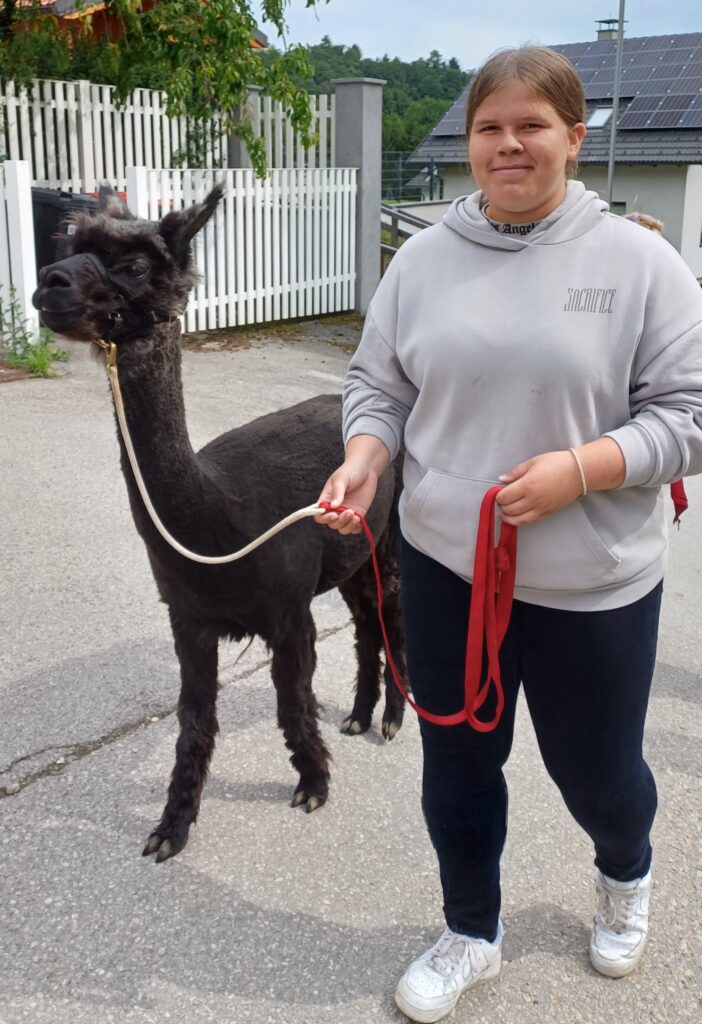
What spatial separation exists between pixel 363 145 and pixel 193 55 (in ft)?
7.05

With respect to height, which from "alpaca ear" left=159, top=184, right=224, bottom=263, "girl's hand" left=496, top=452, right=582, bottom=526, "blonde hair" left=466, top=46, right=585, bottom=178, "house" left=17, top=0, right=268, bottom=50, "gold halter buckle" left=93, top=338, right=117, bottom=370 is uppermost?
"house" left=17, top=0, right=268, bottom=50

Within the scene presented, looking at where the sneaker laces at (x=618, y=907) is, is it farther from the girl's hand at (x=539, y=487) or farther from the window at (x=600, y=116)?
the window at (x=600, y=116)

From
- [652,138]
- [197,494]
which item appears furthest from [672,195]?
[197,494]

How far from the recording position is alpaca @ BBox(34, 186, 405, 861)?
2754 millimetres

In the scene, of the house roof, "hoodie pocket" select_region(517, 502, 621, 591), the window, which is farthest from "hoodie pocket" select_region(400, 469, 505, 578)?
the window

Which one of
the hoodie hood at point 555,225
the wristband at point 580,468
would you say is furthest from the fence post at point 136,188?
the wristband at point 580,468

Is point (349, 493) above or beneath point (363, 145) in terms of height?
beneath

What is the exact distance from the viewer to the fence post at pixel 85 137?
1062 cm

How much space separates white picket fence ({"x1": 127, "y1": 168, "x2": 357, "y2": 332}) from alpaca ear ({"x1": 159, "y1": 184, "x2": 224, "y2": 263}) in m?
6.56

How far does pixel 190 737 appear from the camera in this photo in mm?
3164

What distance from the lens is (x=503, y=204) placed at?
2.01 metres

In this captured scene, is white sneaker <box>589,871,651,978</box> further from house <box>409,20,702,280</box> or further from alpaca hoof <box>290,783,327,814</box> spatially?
house <box>409,20,702,280</box>

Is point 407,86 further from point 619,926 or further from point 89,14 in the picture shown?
point 619,926

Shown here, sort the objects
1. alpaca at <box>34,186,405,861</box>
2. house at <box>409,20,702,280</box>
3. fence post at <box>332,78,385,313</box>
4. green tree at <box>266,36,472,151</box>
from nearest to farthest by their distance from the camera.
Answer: alpaca at <box>34,186,405,861</box>
fence post at <box>332,78,385,313</box>
house at <box>409,20,702,280</box>
green tree at <box>266,36,472,151</box>
